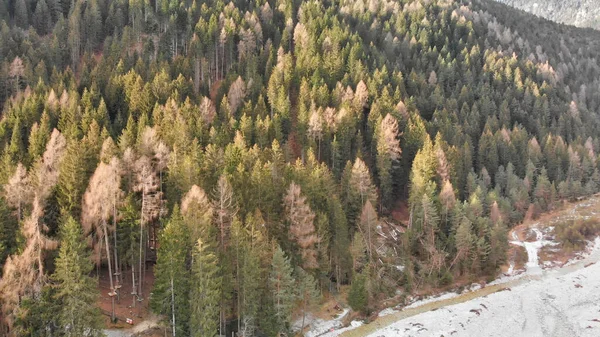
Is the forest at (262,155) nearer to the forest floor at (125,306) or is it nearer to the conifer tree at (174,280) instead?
the conifer tree at (174,280)

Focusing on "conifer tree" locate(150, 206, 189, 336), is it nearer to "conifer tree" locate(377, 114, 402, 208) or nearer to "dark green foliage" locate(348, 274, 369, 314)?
"dark green foliage" locate(348, 274, 369, 314)

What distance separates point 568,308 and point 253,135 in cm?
4952

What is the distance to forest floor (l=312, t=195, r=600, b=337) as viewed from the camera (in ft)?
156

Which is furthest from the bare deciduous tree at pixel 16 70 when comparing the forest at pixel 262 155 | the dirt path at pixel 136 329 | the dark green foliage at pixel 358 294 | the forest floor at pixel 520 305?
the forest floor at pixel 520 305

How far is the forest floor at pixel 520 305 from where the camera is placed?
47.5m

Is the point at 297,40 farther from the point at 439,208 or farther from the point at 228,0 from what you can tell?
the point at 439,208

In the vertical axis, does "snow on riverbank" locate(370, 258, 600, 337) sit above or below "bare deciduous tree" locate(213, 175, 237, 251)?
below

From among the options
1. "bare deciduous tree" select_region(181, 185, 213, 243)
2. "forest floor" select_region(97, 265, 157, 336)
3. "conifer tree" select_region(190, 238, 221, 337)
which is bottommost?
"forest floor" select_region(97, 265, 157, 336)

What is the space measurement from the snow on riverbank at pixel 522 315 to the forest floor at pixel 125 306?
2271cm

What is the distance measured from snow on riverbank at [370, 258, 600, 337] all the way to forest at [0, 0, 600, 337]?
17.3 ft

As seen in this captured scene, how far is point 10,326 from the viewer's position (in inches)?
1346

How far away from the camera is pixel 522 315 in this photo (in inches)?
2004

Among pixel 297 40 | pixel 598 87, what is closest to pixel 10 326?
pixel 297 40

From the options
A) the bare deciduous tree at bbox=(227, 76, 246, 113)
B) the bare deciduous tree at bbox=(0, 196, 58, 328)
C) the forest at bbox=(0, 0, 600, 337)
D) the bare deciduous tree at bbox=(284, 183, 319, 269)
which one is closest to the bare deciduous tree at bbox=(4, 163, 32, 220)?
the forest at bbox=(0, 0, 600, 337)
